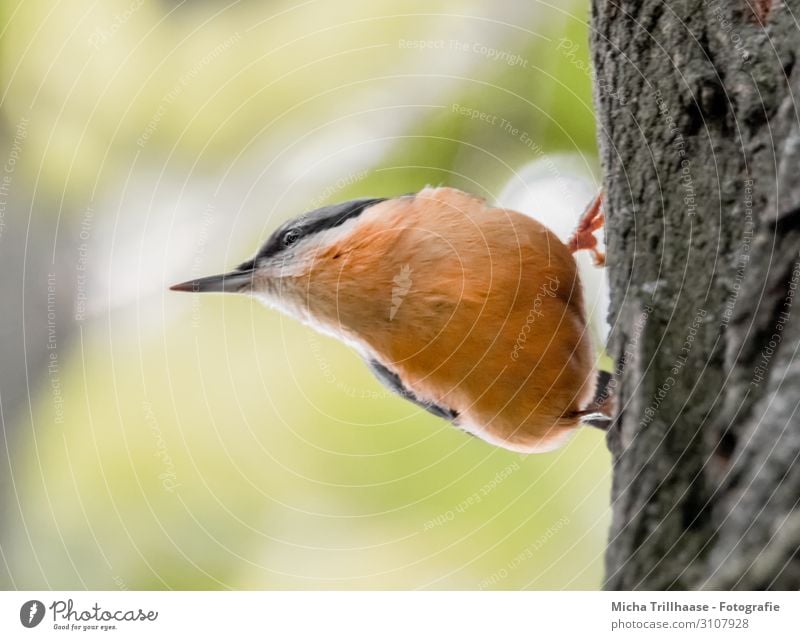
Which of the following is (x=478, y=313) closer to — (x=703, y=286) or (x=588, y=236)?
(x=588, y=236)

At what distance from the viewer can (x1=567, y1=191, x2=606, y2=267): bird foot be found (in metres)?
0.92

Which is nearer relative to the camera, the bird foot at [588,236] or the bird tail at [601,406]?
the bird tail at [601,406]

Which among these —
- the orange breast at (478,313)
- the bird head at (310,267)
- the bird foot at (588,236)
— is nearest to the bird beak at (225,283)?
the bird head at (310,267)

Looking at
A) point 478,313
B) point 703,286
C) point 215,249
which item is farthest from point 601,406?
point 215,249

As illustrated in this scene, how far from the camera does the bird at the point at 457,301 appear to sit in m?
0.88

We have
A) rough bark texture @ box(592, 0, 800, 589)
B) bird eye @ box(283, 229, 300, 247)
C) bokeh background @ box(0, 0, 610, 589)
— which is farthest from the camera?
bokeh background @ box(0, 0, 610, 589)

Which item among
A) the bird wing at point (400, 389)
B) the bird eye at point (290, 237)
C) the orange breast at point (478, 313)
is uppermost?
the bird eye at point (290, 237)

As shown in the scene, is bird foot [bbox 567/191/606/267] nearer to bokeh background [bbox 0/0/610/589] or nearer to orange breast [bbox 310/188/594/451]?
orange breast [bbox 310/188/594/451]

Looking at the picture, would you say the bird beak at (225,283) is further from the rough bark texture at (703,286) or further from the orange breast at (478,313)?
the rough bark texture at (703,286)

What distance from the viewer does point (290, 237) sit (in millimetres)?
916

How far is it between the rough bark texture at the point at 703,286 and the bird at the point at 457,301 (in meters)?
0.19

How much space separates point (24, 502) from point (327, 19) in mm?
811

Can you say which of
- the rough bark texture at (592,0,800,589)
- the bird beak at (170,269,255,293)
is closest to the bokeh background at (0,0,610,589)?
the bird beak at (170,269,255,293)

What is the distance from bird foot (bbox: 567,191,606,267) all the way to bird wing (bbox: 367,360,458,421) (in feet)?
0.87
